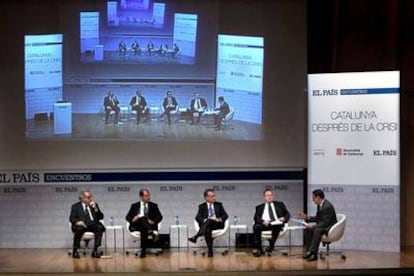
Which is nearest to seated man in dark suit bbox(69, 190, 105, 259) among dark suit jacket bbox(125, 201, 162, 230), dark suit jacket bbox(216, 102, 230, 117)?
dark suit jacket bbox(125, 201, 162, 230)

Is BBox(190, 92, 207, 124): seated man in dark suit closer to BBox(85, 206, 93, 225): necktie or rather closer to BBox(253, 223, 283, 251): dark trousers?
BBox(253, 223, 283, 251): dark trousers

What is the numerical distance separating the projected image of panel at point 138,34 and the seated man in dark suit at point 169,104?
19.5 inches

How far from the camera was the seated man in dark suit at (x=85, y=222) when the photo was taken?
7.92m

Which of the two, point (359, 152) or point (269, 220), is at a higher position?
point (359, 152)

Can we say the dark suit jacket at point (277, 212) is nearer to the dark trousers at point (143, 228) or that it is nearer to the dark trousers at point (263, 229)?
the dark trousers at point (263, 229)

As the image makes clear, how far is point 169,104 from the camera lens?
29.5 ft

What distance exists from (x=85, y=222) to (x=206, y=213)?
1552mm

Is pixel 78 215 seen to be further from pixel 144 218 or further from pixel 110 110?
pixel 110 110

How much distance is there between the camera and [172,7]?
29.5 feet

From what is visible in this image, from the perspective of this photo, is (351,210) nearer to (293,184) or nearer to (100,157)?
(293,184)

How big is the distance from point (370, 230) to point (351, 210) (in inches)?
14.1

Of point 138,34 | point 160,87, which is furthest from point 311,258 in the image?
point 138,34

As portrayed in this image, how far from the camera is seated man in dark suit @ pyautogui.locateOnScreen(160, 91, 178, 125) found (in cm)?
898

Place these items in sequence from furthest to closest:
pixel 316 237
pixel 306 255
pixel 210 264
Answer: pixel 306 255, pixel 316 237, pixel 210 264
